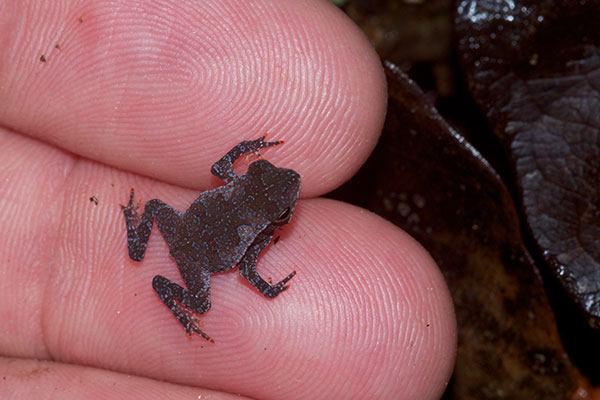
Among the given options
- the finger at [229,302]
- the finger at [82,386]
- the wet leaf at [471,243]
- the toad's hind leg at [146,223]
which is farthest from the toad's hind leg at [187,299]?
the wet leaf at [471,243]

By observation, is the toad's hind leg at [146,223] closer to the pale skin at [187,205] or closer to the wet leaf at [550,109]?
the pale skin at [187,205]

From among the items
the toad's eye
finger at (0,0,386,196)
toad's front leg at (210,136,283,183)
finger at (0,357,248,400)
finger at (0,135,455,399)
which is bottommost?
finger at (0,357,248,400)

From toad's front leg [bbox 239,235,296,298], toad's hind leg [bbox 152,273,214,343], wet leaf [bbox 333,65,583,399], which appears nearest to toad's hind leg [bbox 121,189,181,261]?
toad's hind leg [bbox 152,273,214,343]

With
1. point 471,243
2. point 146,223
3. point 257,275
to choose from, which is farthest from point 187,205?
point 471,243

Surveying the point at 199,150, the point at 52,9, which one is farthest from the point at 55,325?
the point at 52,9

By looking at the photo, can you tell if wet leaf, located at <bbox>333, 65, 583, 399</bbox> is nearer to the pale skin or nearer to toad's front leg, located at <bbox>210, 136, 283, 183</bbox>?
the pale skin

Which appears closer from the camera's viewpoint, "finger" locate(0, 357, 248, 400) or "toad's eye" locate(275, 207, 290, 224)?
"toad's eye" locate(275, 207, 290, 224)

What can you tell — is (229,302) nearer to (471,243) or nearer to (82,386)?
(82,386)
